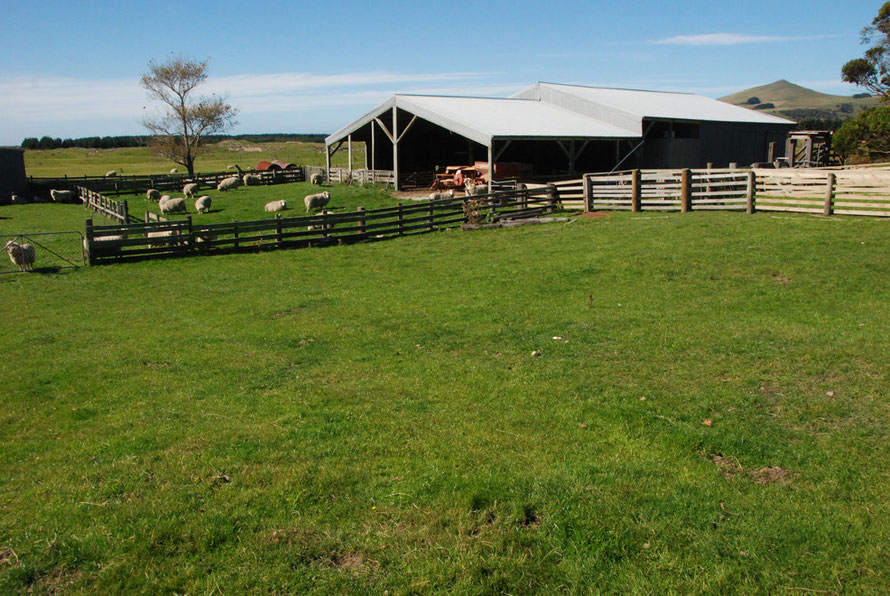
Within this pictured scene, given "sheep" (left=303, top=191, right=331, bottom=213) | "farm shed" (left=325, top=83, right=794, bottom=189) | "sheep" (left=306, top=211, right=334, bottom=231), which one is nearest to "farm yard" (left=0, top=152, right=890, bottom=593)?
"sheep" (left=306, top=211, right=334, bottom=231)

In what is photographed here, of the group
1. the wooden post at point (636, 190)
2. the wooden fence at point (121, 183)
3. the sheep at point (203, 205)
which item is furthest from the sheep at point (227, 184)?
the wooden post at point (636, 190)

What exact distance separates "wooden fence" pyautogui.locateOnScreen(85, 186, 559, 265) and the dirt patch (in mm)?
17210

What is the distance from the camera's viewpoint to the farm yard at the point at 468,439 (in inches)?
163

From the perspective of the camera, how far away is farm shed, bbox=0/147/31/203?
4116cm

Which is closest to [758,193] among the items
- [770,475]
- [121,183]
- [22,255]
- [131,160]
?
[770,475]

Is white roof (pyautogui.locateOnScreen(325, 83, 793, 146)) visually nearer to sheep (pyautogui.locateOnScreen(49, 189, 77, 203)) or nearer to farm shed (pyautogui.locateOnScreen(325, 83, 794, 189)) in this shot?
farm shed (pyautogui.locateOnScreen(325, 83, 794, 189))

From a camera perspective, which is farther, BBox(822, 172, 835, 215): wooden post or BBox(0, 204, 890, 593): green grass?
BBox(822, 172, 835, 215): wooden post

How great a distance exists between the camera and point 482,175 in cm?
3203

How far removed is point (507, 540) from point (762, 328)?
6.58 meters

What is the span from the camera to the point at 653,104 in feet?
133

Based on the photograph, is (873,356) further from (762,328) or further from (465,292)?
(465,292)

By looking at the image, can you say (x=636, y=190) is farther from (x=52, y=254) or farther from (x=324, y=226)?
(x=52, y=254)

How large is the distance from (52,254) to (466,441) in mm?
19609

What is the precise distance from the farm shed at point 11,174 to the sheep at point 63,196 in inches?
97.7
